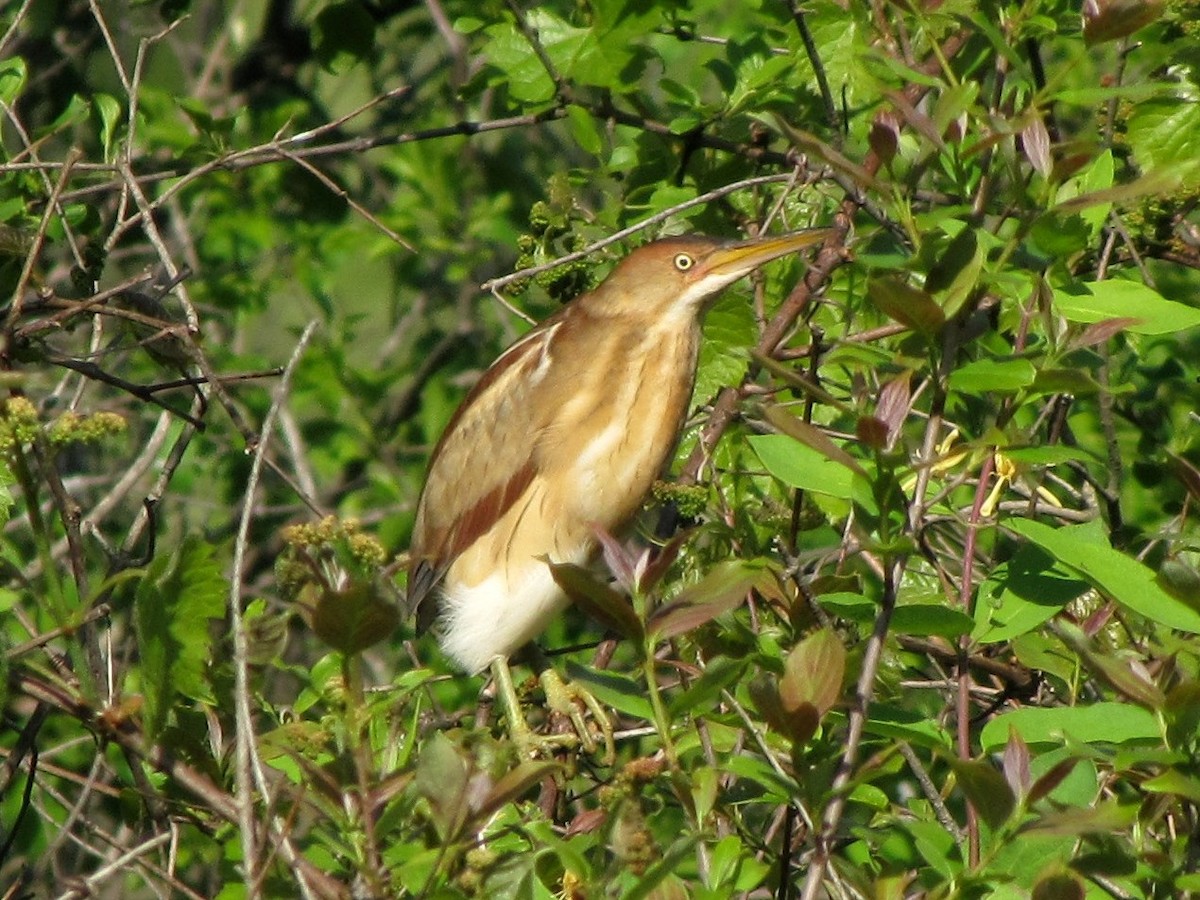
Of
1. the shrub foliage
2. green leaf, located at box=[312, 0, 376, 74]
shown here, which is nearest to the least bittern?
the shrub foliage

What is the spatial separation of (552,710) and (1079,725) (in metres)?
1.89

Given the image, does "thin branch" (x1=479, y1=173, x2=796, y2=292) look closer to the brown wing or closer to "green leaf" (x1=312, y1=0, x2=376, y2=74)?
the brown wing

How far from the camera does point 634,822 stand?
1.75m

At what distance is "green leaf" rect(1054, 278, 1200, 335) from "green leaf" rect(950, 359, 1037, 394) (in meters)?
0.19

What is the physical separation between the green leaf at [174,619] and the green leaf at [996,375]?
93 cm

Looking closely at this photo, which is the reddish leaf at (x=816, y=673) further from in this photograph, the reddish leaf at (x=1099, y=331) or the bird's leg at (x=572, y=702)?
the bird's leg at (x=572, y=702)

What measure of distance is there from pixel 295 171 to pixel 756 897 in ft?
12.6

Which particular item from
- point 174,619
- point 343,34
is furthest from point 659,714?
point 343,34

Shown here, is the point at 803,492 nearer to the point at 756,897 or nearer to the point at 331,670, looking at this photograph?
the point at 756,897

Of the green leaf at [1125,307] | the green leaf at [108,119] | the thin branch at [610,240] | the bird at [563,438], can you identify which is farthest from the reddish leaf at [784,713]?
the green leaf at [108,119]

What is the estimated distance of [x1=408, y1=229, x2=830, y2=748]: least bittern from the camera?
3.76 m

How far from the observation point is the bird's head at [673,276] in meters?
3.60

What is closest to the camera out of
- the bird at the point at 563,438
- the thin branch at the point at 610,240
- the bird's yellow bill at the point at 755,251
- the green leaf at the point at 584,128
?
the thin branch at the point at 610,240

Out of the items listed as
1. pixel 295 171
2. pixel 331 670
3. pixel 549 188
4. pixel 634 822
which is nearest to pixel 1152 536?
pixel 634 822
